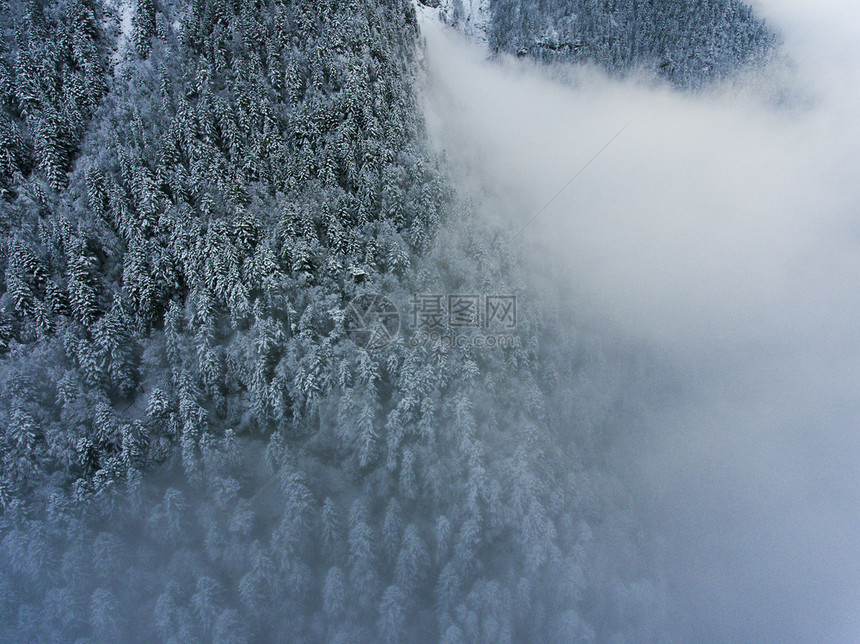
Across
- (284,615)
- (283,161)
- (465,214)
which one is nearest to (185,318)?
(283,161)

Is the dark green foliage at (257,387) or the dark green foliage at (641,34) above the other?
the dark green foliage at (641,34)

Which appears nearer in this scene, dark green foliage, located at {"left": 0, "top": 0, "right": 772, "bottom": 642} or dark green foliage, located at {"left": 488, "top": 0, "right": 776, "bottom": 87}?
dark green foliage, located at {"left": 0, "top": 0, "right": 772, "bottom": 642}

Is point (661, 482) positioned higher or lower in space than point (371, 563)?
lower

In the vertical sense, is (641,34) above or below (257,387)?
above

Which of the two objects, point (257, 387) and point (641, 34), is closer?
point (257, 387)

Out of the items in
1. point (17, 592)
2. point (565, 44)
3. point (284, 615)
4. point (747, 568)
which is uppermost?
point (565, 44)

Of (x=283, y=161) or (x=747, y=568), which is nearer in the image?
(x=283, y=161)

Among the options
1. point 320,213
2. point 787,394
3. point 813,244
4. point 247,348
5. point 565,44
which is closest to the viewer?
point 247,348

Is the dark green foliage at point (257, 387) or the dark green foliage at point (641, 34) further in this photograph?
the dark green foliage at point (641, 34)

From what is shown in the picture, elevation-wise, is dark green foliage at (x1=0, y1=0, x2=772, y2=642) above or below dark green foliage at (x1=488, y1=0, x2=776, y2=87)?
below

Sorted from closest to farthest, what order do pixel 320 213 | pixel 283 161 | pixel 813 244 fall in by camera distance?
1. pixel 320 213
2. pixel 283 161
3. pixel 813 244

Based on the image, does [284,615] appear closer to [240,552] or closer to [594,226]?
[240,552]
